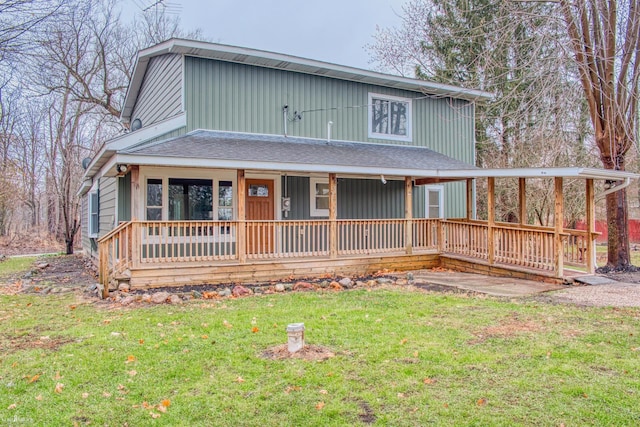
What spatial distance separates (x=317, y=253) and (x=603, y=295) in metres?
5.70

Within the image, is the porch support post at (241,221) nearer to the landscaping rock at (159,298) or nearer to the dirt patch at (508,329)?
the landscaping rock at (159,298)

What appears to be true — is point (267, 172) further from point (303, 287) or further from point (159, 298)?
point (159, 298)

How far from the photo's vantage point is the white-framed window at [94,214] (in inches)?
550

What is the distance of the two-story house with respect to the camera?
30.3 ft

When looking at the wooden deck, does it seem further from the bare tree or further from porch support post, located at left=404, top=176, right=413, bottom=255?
the bare tree

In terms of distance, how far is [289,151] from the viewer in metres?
10.8

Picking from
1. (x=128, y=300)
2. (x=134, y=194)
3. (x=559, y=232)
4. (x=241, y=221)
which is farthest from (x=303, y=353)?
(x=559, y=232)

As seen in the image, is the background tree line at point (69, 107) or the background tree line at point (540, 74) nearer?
the background tree line at point (540, 74)

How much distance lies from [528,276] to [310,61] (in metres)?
7.42

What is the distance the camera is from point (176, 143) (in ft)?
31.8

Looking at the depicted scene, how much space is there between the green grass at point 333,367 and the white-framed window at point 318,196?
18.0 feet

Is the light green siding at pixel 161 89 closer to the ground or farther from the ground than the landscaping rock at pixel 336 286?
farther from the ground

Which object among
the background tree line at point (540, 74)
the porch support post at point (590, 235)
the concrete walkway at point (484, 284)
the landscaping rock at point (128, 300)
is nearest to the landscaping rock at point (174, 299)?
the landscaping rock at point (128, 300)

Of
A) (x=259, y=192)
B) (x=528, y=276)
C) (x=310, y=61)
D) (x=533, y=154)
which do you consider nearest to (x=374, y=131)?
(x=310, y=61)
